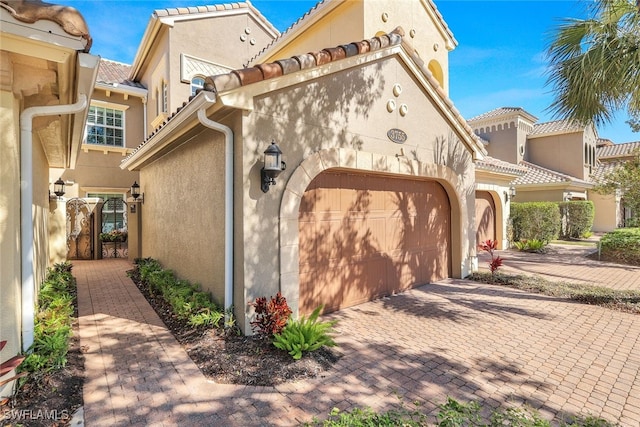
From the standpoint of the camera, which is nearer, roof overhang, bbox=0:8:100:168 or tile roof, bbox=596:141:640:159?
roof overhang, bbox=0:8:100:168

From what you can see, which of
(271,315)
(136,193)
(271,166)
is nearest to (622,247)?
(271,315)

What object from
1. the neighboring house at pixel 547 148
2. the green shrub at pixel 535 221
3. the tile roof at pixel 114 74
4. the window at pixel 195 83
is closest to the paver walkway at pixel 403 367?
the green shrub at pixel 535 221

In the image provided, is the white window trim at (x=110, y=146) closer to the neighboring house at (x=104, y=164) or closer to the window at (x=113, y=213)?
the neighboring house at (x=104, y=164)

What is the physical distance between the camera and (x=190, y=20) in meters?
14.4

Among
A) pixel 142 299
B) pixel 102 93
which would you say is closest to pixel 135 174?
pixel 102 93

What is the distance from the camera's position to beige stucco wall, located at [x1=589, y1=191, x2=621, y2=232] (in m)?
24.6

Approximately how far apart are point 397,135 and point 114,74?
1738 centimetres

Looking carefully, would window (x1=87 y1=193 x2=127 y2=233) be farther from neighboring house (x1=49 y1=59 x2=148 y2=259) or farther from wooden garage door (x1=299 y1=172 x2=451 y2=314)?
wooden garage door (x1=299 y1=172 x2=451 y2=314)

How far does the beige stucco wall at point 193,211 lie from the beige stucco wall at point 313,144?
2.91 feet

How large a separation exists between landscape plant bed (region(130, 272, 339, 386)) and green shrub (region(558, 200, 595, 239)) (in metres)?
20.0

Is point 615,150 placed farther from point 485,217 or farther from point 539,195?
point 485,217

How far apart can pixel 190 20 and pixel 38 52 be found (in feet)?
43.8

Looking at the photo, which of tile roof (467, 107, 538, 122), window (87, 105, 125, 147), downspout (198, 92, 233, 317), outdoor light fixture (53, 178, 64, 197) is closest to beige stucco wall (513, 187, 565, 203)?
tile roof (467, 107, 538, 122)

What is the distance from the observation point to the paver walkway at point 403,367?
144 inches
